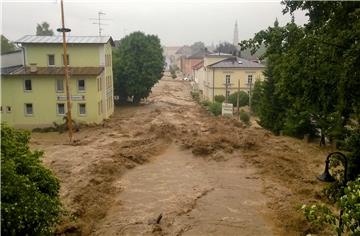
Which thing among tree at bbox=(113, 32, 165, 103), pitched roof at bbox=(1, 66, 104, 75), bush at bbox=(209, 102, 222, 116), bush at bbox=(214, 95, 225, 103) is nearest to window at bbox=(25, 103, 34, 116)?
pitched roof at bbox=(1, 66, 104, 75)

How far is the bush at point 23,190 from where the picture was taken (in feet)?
26.4

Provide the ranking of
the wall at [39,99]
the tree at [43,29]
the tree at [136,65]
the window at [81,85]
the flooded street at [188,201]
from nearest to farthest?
the flooded street at [188,201] → the wall at [39,99] → the window at [81,85] → the tree at [136,65] → the tree at [43,29]

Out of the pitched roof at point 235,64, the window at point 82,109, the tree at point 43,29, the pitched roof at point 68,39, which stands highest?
the tree at point 43,29

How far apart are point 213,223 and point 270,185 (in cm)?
595

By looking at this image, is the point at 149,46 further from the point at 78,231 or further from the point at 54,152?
the point at 78,231

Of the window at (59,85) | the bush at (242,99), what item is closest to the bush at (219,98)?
the bush at (242,99)

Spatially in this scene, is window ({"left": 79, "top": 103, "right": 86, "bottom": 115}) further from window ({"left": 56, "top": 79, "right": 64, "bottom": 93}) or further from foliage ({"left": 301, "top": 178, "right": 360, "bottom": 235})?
foliage ({"left": 301, "top": 178, "right": 360, "bottom": 235})

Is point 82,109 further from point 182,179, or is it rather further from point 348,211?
point 348,211

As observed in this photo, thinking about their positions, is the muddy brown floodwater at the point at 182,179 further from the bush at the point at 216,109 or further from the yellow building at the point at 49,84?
the bush at the point at 216,109

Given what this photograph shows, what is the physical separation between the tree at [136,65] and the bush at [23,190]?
4066 centimetres

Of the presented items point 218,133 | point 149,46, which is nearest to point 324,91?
point 218,133

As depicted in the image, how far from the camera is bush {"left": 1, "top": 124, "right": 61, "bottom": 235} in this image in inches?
316

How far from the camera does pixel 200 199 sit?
18.5m

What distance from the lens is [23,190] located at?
27.9 ft
